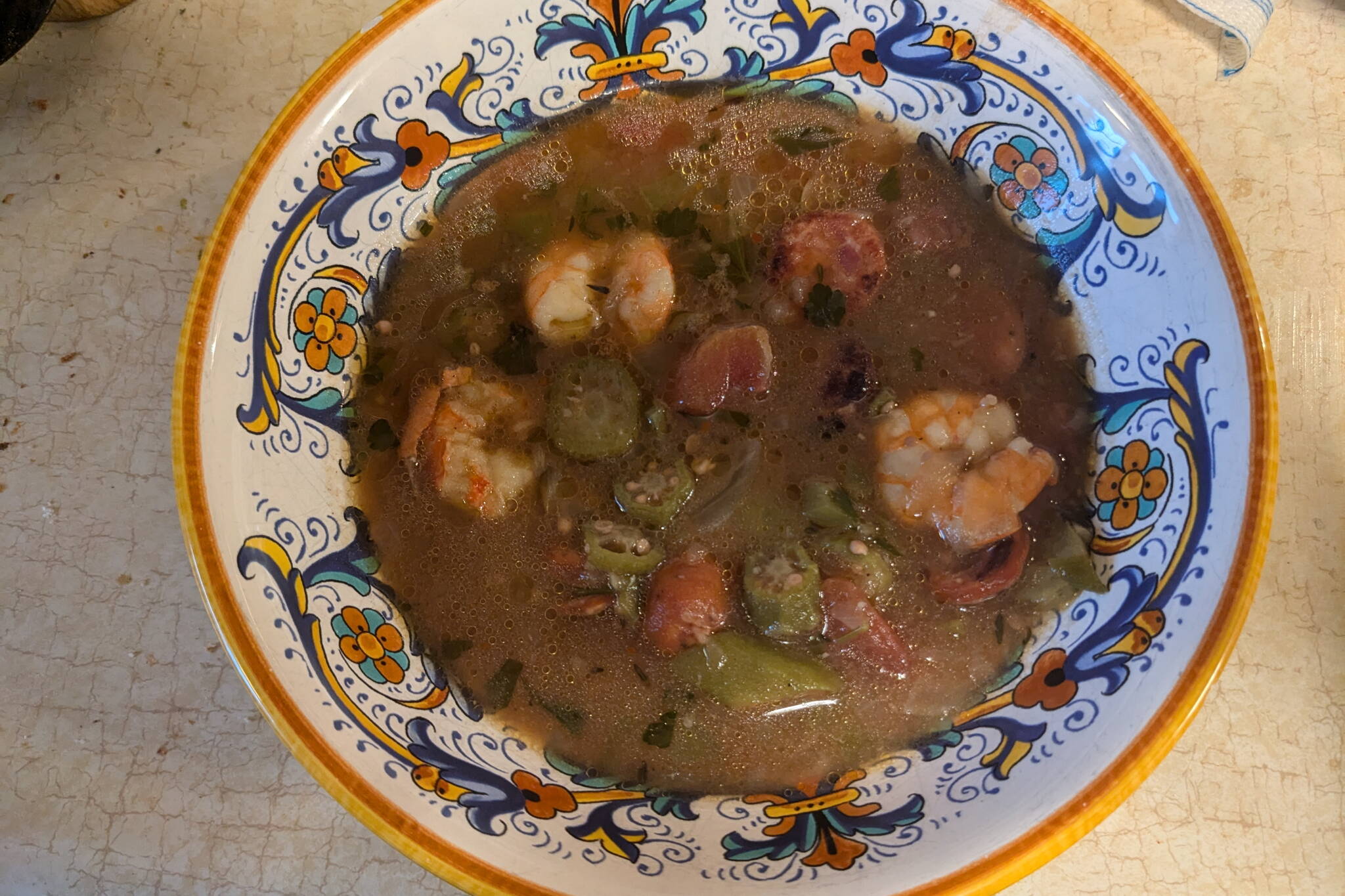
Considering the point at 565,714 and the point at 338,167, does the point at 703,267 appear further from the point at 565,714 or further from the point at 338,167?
the point at 565,714

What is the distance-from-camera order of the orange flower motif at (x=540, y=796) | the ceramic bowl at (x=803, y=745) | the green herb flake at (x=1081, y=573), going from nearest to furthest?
the ceramic bowl at (x=803, y=745) < the orange flower motif at (x=540, y=796) < the green herb flake at (x=1081, y=573)

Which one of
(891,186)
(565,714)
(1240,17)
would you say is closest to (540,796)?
(565,714)

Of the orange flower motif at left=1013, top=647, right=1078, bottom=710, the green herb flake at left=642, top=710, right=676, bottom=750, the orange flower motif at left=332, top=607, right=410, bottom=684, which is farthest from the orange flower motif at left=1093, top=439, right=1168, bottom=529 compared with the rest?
the orange flower motif at left=332, top=607, right=410, bottom=684

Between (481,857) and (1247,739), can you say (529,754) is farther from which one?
(1247,739)

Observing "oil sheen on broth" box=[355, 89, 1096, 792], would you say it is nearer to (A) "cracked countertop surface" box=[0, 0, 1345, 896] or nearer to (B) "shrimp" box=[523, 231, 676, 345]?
(B) "shrimp" box=[523, 231, 676, 345]

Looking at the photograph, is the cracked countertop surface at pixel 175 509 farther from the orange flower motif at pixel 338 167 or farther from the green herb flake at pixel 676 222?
the green herb flake at pixel 676 222

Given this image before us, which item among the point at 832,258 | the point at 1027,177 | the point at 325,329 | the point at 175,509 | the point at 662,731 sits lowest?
the point at 175,509

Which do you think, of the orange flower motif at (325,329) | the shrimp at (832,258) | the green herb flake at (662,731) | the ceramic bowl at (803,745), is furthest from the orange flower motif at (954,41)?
the green herb flake at (662,731)
